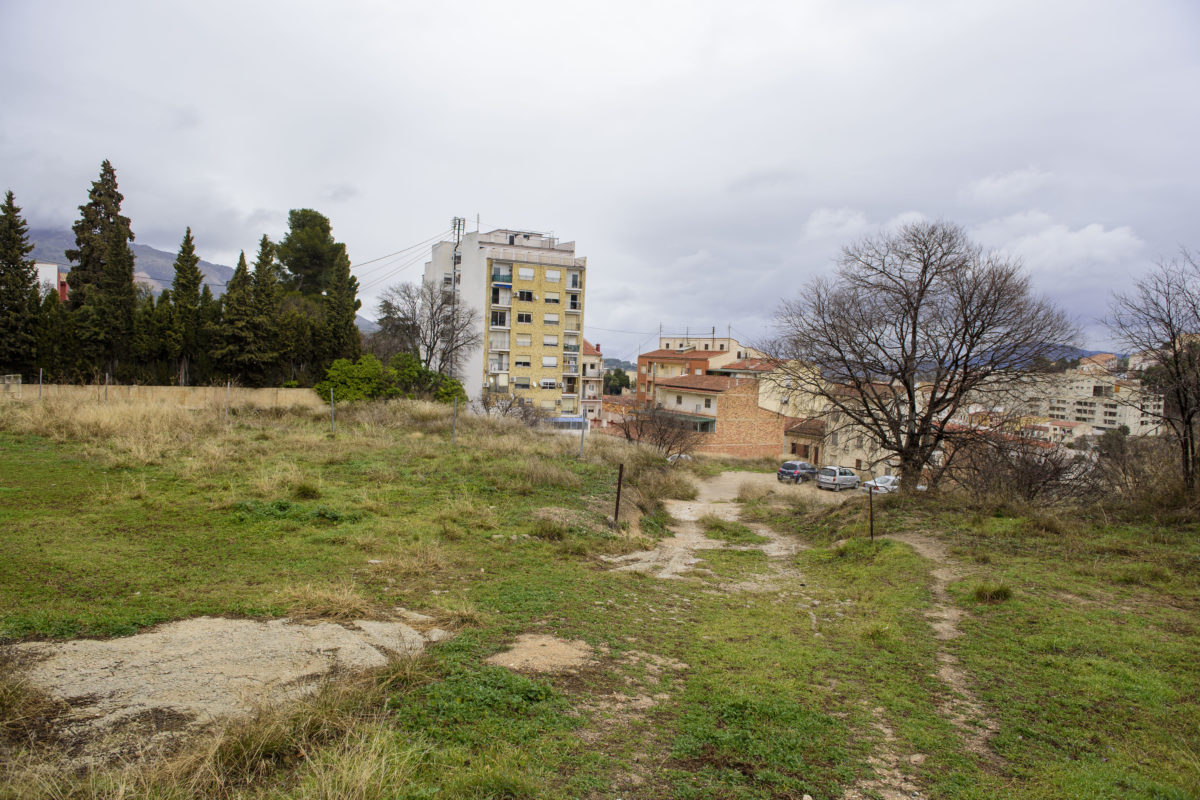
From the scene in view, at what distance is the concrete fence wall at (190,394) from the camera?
22531 mm

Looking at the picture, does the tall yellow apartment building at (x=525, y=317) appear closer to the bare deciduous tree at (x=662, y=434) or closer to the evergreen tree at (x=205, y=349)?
the bare deciduous tree at (x=662, y=434)


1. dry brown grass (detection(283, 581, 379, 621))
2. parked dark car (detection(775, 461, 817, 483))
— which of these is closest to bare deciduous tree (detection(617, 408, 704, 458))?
parked dark car (detection(775, 461, 817, 483))

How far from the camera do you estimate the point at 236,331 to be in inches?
1177

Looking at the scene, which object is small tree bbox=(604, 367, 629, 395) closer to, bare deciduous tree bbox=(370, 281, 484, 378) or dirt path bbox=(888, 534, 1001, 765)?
bare deciduous tree bbox=(370, 281, 484, 378)

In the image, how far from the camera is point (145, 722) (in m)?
3.96

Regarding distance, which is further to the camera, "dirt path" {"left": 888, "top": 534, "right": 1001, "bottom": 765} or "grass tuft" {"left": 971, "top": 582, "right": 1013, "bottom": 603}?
"grass tuft" {"left": 971, "top": 582, "right": 1013, "bottom": 603}

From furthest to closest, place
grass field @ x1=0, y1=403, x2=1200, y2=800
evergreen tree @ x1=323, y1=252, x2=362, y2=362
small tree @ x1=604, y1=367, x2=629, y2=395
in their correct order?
small tree @ x1=604, y1=367, x2=629, y2=395 < evergreen tree @ x1=323, y1=252, x2=362, y2=362 < grass field @ x1=0, y1=403, x2=1200, y2=800

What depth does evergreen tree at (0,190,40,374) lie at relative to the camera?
85.5 ft

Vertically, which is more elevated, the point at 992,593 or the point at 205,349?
the point at 205,349

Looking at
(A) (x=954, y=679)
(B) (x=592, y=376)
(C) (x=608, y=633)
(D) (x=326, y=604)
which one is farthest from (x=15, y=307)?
(B) (x=592, y=376)

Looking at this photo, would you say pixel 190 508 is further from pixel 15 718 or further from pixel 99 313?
pixel 99 313

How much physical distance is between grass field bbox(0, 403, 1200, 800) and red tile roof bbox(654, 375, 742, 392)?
117ft

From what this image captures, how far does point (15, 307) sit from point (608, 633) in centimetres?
3266

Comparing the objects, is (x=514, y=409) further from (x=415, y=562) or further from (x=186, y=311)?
(x=415, y=562)
